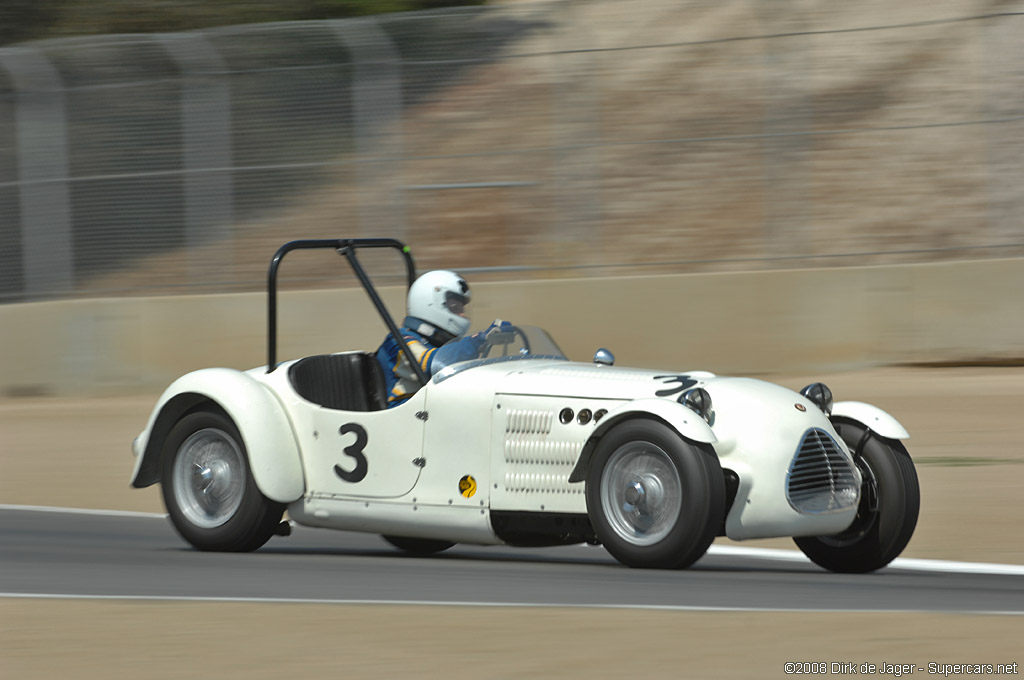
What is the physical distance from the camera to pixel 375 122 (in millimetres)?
17047

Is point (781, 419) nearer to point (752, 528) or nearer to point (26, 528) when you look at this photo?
point (752, 528)

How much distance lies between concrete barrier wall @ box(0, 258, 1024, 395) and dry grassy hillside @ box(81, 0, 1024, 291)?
1.92ft

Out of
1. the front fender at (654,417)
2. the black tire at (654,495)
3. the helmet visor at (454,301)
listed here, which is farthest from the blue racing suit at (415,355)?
the black tire at (654,495)

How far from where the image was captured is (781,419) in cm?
723

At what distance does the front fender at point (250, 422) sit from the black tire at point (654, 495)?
1.88 meters

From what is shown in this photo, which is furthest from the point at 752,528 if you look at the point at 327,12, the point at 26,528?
the point at 327,12

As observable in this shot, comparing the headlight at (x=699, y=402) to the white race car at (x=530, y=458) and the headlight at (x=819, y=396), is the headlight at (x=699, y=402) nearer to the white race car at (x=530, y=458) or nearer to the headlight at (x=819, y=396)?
the white race car at (x=530, y=458)

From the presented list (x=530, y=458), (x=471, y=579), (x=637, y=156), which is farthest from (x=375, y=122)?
(x=471, y=579)

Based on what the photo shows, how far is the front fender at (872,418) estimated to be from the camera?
765 centimetres

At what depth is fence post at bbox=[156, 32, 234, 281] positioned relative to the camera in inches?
693

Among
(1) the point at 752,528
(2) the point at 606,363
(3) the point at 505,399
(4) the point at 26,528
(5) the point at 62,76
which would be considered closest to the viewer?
(1) the point at 752,528

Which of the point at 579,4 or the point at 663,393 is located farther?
the point at 579,4

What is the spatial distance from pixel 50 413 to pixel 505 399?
9.89 meters

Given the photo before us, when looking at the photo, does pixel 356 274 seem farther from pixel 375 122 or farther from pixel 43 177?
pixel 43 177
